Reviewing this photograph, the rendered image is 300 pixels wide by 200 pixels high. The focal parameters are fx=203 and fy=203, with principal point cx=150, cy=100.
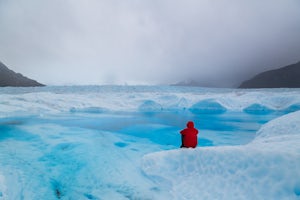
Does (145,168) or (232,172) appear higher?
(232,172)

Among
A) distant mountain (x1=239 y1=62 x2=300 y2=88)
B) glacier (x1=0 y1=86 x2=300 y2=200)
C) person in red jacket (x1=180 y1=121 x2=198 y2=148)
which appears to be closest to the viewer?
glacier (x1=0 y1=86 x2=300 y2=200)

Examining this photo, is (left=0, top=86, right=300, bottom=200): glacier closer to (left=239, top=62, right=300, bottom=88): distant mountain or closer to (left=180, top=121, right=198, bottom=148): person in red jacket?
(left=180, top=121, right=198, bottom=148): person in red jacket

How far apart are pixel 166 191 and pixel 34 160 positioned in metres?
3.69

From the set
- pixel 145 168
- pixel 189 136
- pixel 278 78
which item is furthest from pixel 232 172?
pixel 278 78

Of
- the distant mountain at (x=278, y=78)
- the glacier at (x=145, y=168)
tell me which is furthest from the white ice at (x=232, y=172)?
the distant mountain at (x=278, y=78)

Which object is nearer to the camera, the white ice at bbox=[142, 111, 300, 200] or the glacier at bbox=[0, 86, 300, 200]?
the white ice at bbox=[142, 111, 300, 200]

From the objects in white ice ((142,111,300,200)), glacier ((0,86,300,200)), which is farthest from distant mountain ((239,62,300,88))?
white ice ((142,111,300,200))

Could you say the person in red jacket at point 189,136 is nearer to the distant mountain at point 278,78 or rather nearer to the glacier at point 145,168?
the glacier at point 145,168

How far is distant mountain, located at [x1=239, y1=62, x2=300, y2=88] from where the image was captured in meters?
164

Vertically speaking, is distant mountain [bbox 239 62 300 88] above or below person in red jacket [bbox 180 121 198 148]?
above

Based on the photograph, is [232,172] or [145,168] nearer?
[232,172]

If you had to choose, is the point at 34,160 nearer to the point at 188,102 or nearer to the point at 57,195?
the point at 57,195

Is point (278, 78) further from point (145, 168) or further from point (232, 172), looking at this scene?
point (232, 172)

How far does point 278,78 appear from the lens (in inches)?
6939
